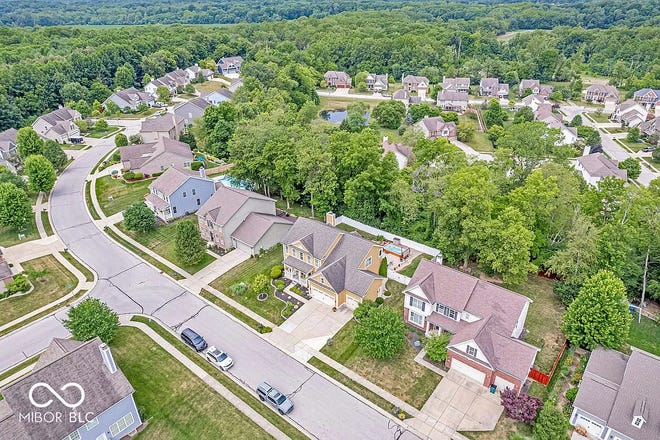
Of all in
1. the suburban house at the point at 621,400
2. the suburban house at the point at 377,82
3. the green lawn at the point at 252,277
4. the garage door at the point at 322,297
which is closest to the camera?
the suburban house at the point at 621,400

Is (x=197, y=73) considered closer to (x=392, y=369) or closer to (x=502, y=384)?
(x=392, y=369)

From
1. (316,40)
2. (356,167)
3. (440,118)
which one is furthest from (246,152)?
(316,40)

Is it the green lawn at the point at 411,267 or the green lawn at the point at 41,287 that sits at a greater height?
the green lawn at the point at 41,287

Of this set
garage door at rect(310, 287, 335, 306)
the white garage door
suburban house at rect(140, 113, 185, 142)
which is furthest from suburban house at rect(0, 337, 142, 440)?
suburban house at rect(140, 113, 185, 142)

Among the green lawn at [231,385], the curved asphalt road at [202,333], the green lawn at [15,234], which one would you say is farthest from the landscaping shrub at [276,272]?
the green lawn at [15,234]

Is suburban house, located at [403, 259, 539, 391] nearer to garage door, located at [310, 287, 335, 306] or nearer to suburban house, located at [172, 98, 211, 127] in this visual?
garage door, located at [310, 287, 335, 306]

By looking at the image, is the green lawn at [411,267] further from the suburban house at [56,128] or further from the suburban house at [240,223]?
the suburban house at [56,128]
